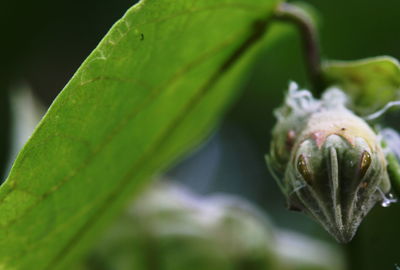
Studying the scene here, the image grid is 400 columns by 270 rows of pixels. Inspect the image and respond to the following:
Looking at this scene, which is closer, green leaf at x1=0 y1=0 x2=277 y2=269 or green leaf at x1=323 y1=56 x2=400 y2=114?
green leaf at x1=0 y1=0 x2=277 y2=269

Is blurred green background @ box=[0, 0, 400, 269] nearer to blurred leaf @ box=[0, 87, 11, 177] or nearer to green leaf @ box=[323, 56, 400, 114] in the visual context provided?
blurred leaf @ box=[0, 87, 11, 177]

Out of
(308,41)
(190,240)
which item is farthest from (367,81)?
(190,240)

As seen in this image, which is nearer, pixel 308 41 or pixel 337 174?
pixel 337 174

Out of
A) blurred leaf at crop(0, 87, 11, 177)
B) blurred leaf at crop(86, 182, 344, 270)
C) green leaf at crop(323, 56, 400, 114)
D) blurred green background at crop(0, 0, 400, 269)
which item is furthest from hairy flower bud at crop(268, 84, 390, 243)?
blurred leaf at crop(0, 87, 11, 177)

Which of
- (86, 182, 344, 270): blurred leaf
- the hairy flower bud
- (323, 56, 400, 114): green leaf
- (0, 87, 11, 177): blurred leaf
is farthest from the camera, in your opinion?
(0, 87, 11, 177): blurred leaf

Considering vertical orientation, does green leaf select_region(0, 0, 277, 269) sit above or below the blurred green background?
above

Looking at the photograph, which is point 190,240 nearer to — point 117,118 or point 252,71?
point 117,118

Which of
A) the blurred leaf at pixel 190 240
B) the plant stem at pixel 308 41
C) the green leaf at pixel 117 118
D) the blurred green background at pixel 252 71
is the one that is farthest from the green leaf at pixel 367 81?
the blurred green background at pixel 252 71
